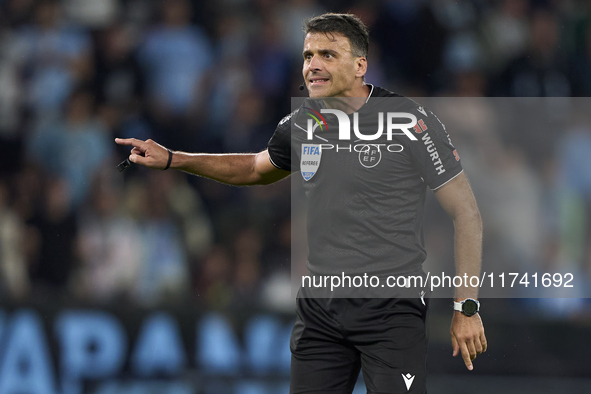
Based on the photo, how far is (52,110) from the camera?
25.4 feet

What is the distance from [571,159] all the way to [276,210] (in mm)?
2553

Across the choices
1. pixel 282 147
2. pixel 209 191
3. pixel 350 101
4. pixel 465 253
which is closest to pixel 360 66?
pixel 350 101

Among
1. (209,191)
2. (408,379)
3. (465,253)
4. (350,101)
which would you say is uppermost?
(209,191)

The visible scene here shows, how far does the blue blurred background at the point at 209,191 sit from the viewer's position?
6.03 m

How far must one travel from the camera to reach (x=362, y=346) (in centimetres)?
352

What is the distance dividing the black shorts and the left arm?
16 centimetres

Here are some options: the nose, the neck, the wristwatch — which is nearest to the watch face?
the wristwatch

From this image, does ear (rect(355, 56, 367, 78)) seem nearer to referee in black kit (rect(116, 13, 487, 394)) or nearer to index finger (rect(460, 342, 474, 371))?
referee in black kit (rect(116, 13, 487, 394))

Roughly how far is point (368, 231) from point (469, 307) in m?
0.54

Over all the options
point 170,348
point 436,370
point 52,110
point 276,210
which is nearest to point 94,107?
point 52,110

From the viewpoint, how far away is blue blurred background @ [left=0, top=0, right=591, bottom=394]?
6031 millimetres

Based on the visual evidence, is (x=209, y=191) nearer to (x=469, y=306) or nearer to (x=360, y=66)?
(x=360, y=66)

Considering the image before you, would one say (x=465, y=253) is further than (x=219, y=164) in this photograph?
No

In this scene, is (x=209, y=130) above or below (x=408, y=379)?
above
